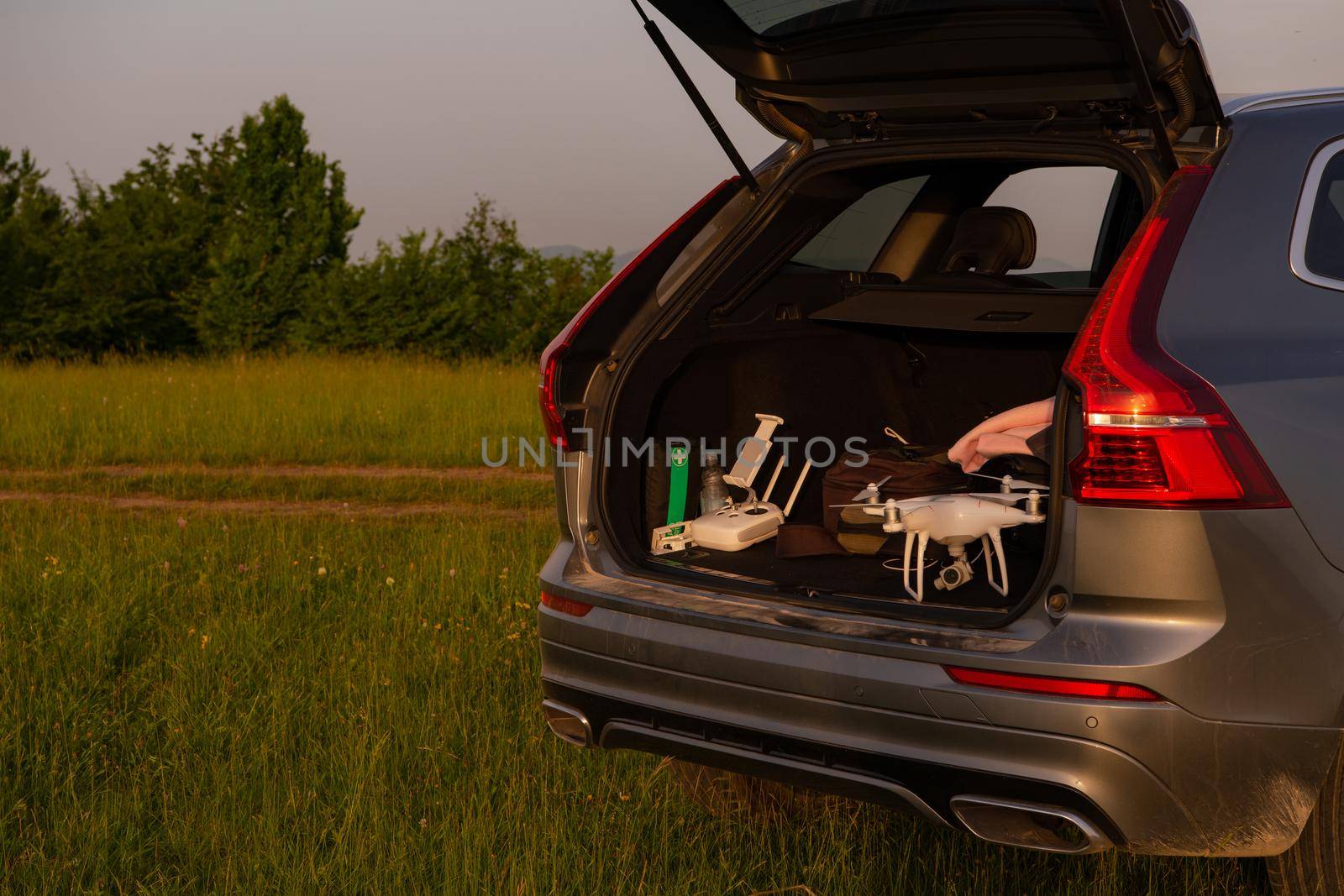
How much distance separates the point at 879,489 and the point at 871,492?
0.23 metres

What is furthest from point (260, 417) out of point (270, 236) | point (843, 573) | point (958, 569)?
point (270, 236)

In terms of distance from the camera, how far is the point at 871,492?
3.16 m

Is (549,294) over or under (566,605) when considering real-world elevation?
over

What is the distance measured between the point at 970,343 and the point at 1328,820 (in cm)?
177

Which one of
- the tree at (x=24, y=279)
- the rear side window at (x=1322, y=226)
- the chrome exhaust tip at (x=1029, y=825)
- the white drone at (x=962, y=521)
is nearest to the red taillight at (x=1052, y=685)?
the chrome exhaust tip at (x=1029, y=825)

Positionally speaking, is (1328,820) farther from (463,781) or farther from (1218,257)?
(463,781)

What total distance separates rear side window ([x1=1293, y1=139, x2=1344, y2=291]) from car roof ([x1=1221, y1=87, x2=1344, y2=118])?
14cm

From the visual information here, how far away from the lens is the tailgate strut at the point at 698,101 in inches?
125

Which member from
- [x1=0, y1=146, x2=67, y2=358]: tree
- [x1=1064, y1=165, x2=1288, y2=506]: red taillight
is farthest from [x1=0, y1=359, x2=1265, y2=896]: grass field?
[x1=0, y1=146, x2=67, y2=358]: tree

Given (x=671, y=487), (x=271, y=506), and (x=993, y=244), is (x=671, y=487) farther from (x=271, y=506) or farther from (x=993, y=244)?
(x=271, y=506)

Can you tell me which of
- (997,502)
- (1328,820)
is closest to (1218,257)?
(997,502)

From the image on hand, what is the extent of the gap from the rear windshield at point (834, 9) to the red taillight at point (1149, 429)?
2.28ft

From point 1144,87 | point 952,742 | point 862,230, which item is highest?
point 1144,87

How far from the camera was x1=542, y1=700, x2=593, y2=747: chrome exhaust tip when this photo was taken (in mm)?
3008
